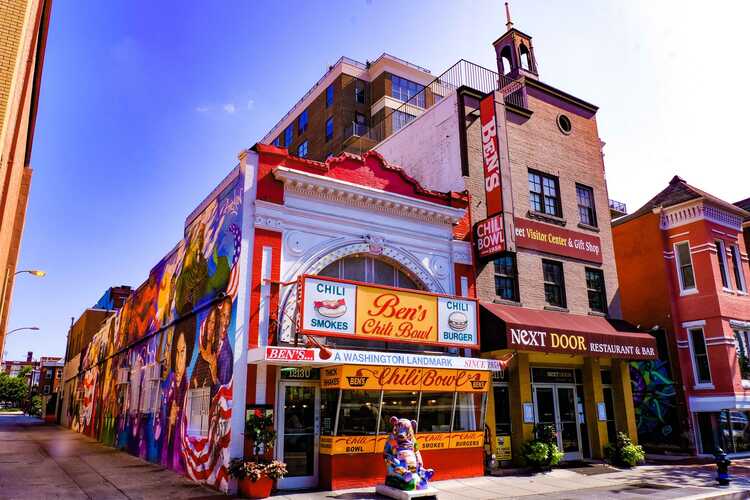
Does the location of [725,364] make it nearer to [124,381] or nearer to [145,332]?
[145,332]

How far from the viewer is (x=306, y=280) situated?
44.2ft

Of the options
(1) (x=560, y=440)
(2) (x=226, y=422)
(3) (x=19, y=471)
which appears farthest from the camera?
(1) (x=560, y=440)

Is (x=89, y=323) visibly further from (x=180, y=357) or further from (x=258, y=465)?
(x=258, y=465)

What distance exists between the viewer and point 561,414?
19.3 m

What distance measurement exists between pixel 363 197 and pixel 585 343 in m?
8.91

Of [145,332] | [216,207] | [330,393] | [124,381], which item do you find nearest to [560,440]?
[330,393]

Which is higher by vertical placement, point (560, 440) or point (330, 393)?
point (330, 393)

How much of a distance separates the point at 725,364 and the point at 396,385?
15518 mm

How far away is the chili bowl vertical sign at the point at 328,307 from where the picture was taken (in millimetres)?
13391

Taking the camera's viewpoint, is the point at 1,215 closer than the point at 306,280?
Yes

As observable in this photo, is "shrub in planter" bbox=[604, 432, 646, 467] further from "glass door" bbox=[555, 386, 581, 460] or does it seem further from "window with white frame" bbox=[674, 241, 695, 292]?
"window with white frame" bbox=[674, 241, 695, 292]

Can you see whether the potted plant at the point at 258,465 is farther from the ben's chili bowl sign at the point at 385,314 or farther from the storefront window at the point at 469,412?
the storefront window at the point at 469,412

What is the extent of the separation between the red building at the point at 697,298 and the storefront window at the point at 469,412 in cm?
1115

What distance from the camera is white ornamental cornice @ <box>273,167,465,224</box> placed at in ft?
49.9
